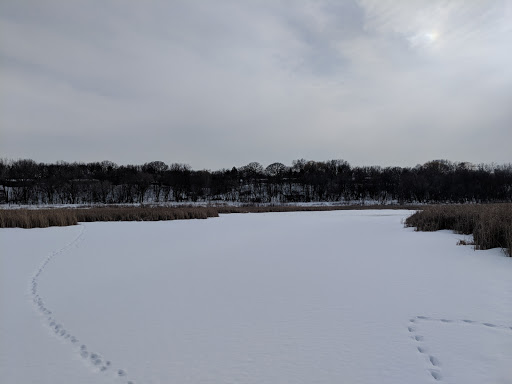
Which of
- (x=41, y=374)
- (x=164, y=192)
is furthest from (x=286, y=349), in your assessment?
(x=164, y=192)

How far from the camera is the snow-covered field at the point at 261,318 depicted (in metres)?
2.64

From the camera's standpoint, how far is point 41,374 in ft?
8.70

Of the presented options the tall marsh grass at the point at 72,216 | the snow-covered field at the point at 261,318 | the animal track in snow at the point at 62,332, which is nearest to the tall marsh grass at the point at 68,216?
the tall marsh grass at the point at 72,216

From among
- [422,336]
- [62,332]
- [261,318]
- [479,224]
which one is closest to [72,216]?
[62,332]

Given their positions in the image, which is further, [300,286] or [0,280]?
[0,280]

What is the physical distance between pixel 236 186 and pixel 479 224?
231 feet

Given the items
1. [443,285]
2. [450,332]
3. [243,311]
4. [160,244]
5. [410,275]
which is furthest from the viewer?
[160,244]

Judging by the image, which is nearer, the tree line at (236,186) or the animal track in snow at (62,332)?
the animal track in snow at (62,332)

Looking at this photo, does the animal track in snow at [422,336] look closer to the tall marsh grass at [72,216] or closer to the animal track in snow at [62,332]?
the animal track in snow at [62,332]

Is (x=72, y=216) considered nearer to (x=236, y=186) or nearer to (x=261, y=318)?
(x=261, y=318)

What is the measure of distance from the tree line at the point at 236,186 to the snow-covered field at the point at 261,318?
57468 millimetres

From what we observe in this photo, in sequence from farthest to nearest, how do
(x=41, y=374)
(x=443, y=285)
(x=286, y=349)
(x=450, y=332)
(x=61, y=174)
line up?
(x=61, y=174) < (x=443, y=285) < (x=450, y=332) < (x=286, y=349) < (x=41, y=374)

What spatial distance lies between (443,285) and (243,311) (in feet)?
9.40

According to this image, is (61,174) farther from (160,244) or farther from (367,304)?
(367,304)
